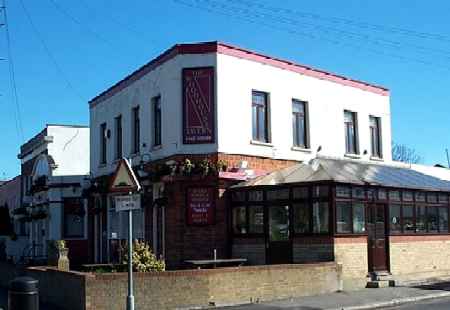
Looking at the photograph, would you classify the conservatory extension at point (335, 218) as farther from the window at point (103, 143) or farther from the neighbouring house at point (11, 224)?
the neighbouring house at point (11, 224)

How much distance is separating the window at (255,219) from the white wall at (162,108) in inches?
98.9

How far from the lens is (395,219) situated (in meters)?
23.2

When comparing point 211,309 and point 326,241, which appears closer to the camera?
point 211,309

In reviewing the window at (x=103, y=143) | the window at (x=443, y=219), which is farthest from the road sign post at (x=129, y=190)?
the window at (x=103, y=143)

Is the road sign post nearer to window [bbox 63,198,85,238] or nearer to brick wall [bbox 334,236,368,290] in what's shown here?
brick wall [bbox 334,236,368,290]

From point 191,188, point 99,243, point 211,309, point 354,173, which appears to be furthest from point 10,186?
point 211,309

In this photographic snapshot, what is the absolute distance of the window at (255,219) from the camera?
909 inches

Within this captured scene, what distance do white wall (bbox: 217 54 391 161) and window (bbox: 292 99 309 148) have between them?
0.79 feet

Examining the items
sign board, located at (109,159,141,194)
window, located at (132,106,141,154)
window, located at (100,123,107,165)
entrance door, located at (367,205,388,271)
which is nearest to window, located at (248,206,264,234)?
entrance door, located at (367,205,388,271)

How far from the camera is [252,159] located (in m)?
24.3

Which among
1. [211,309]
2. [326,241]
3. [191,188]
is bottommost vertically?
[211,309]

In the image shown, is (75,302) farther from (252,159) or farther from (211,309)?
(252,159)

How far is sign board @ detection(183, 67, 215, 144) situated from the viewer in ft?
77.3

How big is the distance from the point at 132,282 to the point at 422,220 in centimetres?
1342
